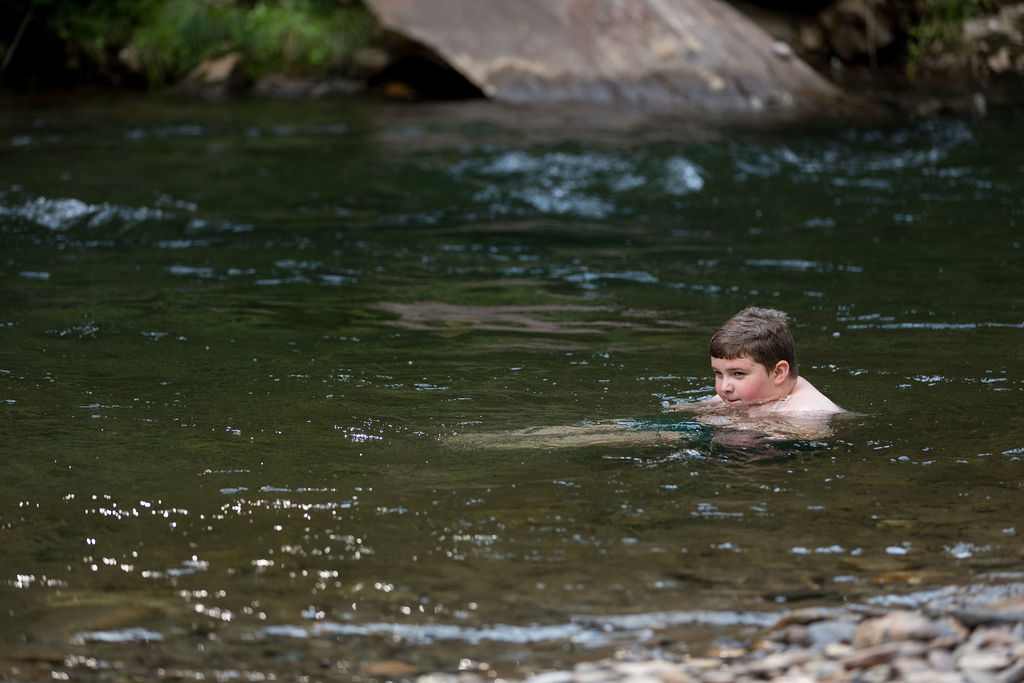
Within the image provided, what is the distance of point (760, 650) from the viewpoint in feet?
14.2

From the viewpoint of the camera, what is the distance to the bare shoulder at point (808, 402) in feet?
22.2

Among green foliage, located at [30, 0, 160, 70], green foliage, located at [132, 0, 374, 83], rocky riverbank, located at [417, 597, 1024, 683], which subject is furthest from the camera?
green foliage, located at [30, 0, 160, 70]

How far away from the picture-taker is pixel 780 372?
6.86 metres

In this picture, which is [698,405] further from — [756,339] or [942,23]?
[942,23]

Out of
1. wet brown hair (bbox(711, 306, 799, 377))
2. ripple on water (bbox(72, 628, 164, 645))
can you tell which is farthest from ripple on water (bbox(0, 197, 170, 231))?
ripple on water (bbox(72, 628, 164, 645))

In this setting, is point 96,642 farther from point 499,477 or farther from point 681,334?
point 681,334

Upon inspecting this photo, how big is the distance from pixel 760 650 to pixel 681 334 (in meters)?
4.34

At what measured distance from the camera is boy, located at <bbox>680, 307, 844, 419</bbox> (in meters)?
6.74

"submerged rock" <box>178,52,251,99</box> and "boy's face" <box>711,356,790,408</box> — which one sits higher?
"submerged rock" <box>178,52,251,99</box>

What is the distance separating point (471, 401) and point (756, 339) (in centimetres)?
134

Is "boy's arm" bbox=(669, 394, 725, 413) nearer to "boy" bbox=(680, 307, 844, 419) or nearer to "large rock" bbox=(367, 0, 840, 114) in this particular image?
"boy" bbox=(680, 307, 844, 419)

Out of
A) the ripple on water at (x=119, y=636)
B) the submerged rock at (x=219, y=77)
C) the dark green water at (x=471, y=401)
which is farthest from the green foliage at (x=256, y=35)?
the ripple on water at (x=119, y=636)

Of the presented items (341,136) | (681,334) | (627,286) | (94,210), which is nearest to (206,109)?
(341,136)

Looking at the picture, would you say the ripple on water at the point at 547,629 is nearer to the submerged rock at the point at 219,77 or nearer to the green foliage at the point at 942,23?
the submerged rock at the point at 219,77
